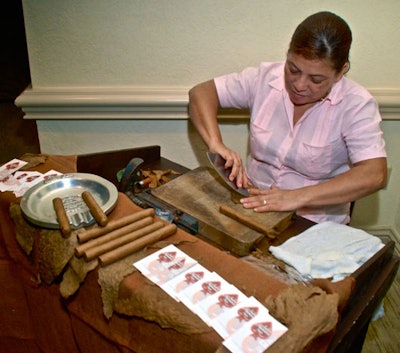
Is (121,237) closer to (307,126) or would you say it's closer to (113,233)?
(113,233)

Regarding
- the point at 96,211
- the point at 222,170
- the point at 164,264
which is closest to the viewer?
the point at 164,264

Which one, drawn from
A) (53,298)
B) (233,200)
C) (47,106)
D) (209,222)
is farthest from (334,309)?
(47,106)

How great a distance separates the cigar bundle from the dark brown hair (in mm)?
733

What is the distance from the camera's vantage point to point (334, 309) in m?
0.77

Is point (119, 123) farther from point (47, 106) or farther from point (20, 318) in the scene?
point (20, 318)

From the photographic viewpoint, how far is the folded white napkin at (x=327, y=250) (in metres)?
1.00

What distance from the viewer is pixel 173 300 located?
80 centimetres

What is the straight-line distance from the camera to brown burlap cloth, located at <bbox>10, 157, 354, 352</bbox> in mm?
748

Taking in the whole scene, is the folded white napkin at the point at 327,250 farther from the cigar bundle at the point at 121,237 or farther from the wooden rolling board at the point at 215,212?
the cigar bundle at the point at 121,237

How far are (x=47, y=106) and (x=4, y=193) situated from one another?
0.89 metres

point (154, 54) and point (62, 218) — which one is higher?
point (154, 54)

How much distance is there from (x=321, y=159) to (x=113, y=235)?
913 mm

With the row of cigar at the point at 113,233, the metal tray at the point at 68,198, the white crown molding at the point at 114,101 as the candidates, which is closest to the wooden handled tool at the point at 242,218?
the row of cigar at the point at 113,233

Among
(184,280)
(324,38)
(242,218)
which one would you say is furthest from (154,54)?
(184,280)
